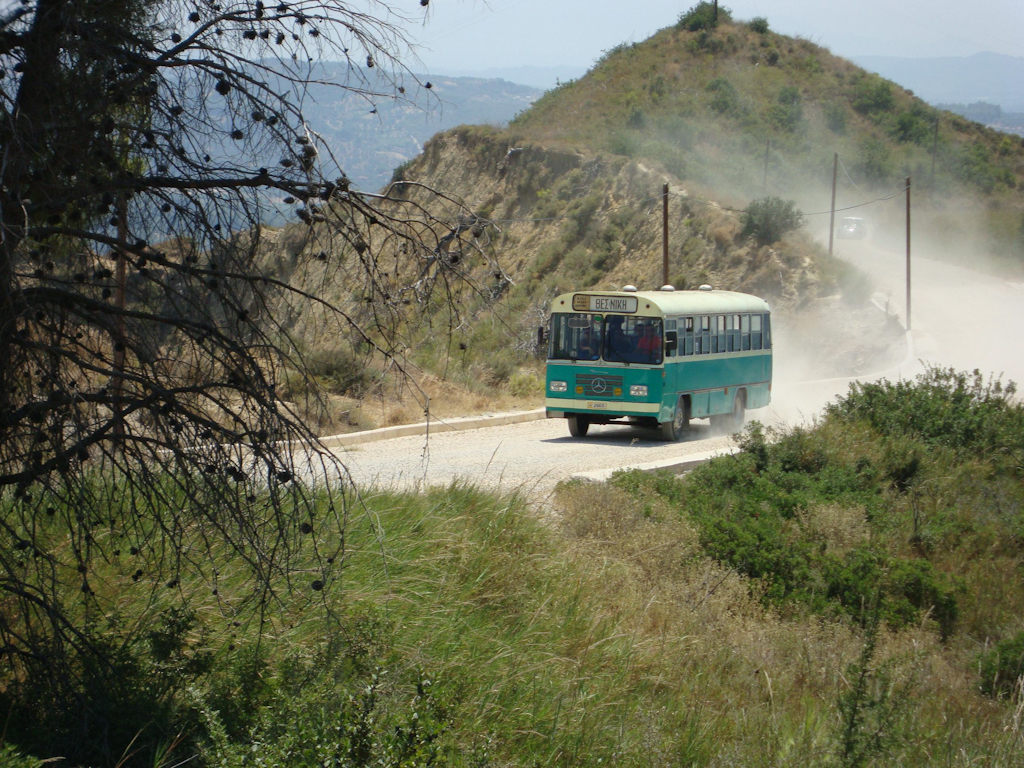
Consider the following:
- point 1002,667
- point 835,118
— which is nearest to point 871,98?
point 835,118

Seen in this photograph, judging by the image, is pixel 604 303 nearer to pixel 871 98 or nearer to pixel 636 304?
pixel 636 304

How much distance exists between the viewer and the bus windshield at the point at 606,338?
767 inches

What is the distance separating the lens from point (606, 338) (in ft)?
65.3

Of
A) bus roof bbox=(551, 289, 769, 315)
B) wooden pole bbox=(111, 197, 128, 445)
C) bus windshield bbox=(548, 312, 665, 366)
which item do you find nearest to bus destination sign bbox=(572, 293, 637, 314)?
bus roof bbox=(551, 289, 769, 315)

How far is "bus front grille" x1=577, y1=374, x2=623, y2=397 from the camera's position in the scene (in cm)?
1967

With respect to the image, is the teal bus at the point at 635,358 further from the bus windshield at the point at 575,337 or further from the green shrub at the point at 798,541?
the green shrub at the point at 798,541

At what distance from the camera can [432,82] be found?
5.11 meters

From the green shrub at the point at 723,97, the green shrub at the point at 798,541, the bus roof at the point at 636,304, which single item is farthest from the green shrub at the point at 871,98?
the green shrub at the point at 798,541

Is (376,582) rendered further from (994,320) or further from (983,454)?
(994,320)

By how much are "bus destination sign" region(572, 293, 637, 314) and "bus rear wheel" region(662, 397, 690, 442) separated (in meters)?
2.05

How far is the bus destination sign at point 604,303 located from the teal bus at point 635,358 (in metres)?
0.02

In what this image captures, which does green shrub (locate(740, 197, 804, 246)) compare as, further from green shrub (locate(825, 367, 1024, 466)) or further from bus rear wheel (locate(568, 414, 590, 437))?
bus rear wheel (locate(568, 414, 590, 437))

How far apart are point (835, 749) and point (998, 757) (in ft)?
4.33

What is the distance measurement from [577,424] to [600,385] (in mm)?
1084
